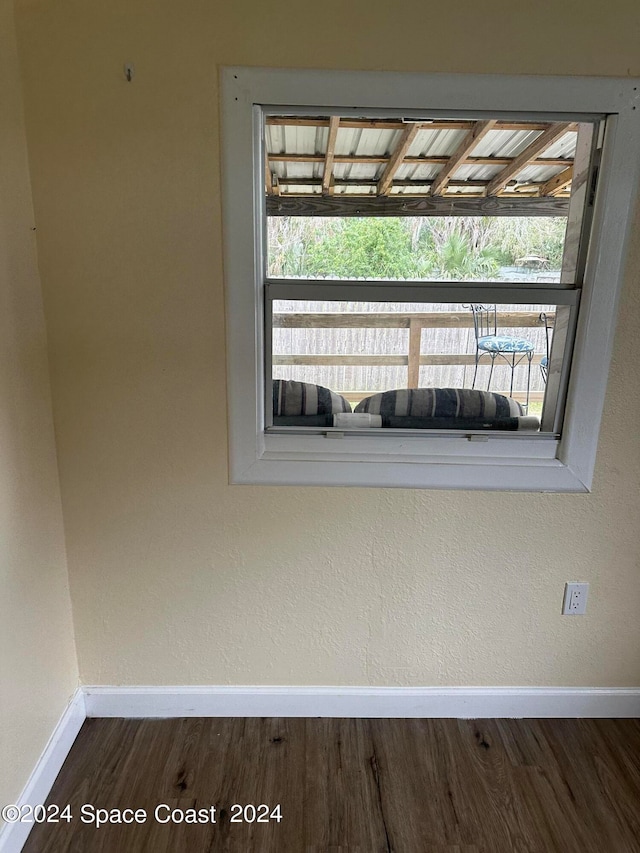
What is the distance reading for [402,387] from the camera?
1.48m

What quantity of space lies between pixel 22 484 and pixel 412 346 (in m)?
1.15

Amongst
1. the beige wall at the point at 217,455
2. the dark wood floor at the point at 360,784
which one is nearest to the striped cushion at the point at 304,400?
the beige wall at the point at 217,455

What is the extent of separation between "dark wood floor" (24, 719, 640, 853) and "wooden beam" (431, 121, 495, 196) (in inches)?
67.0

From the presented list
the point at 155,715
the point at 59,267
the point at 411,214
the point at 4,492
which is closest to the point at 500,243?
the point at 411,214

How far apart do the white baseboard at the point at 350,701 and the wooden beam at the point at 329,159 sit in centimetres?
158

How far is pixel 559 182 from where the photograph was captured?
1.36m

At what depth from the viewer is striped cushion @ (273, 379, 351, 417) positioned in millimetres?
1473

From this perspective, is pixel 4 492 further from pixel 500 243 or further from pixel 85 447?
pixel 500 243

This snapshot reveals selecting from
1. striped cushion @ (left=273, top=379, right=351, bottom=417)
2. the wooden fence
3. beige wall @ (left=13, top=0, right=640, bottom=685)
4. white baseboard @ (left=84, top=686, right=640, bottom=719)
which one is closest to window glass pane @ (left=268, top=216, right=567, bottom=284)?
the wooden fence

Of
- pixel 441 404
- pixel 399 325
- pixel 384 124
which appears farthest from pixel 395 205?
pixel 441 404

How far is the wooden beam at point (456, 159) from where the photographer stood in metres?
1.33

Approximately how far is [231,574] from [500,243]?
1295mm

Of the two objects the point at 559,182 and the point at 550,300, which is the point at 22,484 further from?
the point at 559,182

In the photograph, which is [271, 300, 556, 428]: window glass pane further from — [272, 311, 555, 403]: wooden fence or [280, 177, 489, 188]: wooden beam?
[280, 177, 489, 188]: wooden beam
